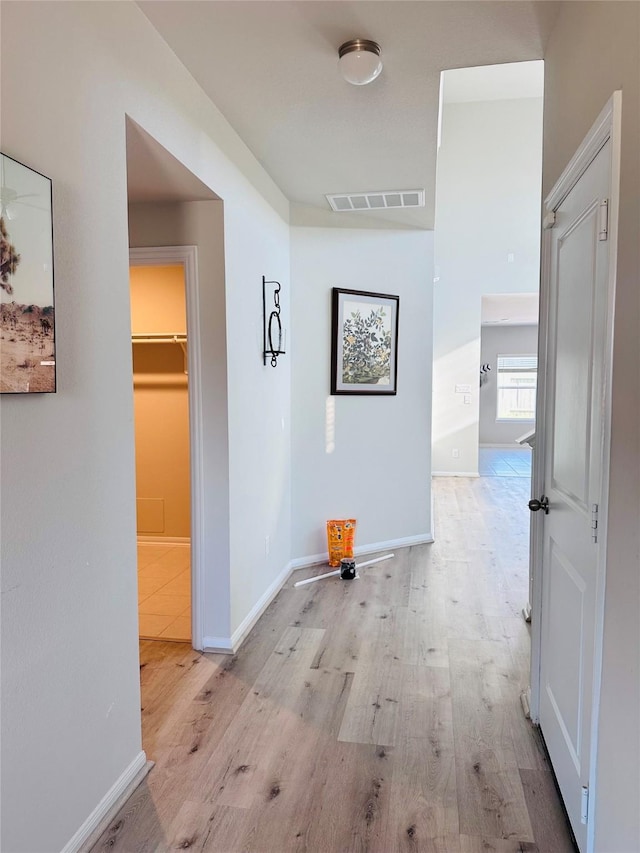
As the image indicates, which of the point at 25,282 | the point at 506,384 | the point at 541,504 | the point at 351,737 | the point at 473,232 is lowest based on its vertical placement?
the point at 351,737

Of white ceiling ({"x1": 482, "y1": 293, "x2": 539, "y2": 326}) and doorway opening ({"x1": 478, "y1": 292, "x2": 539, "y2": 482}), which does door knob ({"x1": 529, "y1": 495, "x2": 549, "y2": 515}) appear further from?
doorway opening ({"x1": 478, "y1": 292, "x2": 539, "y2": 482})

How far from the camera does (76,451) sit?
1.56 meters

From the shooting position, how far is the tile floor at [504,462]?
8.51m

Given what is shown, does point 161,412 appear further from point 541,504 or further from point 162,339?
point 541,504

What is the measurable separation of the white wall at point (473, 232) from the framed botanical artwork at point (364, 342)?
13.3 ft

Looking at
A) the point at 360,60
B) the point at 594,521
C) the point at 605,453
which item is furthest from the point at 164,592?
the point at 360,60

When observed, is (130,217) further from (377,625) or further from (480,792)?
(480,792)

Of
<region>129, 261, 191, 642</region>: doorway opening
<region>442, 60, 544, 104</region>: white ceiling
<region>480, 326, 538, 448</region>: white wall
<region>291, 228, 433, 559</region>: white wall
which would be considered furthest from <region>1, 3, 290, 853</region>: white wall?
<region>480, 326, 538, 448</region>: white wall

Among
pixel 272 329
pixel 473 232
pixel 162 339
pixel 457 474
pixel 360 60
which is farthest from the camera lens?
pixel 457 474

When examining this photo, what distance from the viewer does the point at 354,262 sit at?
4.18m

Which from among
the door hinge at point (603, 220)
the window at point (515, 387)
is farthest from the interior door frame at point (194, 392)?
the window at point (515, 387)

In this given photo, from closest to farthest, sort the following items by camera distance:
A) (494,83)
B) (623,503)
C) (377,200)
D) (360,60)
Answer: (623,503) < (360,60) < (377,200) < (494,83)

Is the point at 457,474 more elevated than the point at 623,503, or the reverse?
the point at 623,503

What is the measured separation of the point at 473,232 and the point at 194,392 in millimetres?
6629
